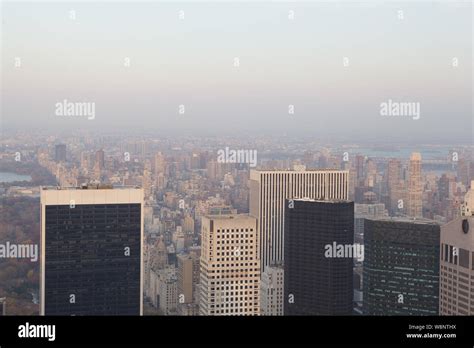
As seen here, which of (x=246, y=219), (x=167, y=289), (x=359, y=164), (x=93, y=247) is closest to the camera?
(x=167, y=289)

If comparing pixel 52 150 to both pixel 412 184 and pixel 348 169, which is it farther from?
pixel 412 184

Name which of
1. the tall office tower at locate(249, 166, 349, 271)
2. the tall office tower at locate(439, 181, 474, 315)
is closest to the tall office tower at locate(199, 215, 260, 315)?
the tall office tower at locate(249, 166, 349, 271)

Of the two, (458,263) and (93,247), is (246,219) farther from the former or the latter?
(458,263)

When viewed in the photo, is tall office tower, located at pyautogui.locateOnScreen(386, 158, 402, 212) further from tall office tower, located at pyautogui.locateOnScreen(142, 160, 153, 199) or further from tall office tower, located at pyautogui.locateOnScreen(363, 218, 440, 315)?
tall office tower, located at pyautogui.locateOnScreen(142, 160, 153, 199)

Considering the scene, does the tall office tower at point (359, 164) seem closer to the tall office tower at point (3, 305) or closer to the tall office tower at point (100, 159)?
the tall office tower at point (100, 159)

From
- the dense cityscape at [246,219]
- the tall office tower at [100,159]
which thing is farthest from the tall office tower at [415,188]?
the tall office tower at [100,159]

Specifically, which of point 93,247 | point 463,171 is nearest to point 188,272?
point 93,247
